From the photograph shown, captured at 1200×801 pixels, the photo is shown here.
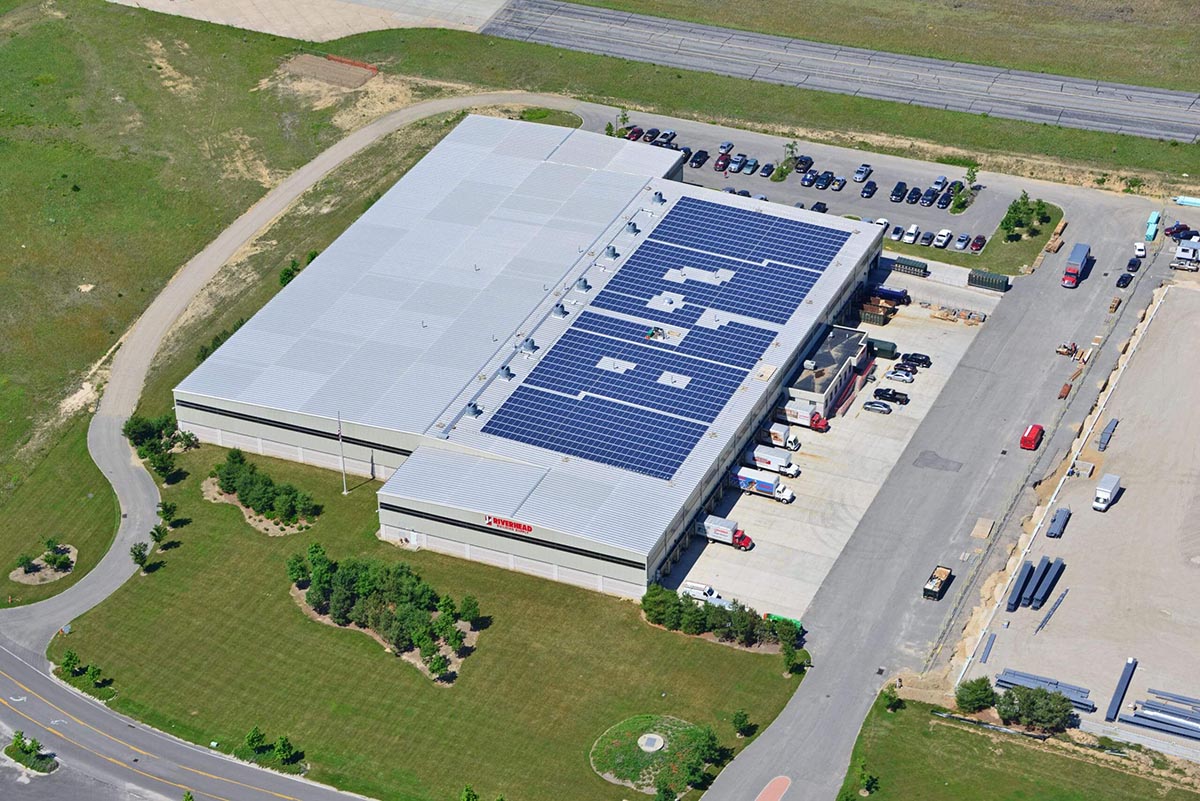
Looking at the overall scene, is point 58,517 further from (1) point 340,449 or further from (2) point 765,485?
(2) point 765,485

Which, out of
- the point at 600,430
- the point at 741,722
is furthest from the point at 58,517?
the point at 741,722

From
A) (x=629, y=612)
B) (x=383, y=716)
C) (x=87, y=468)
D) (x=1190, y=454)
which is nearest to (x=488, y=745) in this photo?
(x=383, y=716)

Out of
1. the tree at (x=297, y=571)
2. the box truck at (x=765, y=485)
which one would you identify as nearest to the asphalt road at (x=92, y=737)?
the tree at (x=297, y=571)

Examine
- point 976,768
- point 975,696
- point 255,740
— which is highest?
point 975,696

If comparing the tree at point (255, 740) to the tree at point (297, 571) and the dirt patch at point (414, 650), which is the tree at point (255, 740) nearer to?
the dirt patch at point (414, 650)

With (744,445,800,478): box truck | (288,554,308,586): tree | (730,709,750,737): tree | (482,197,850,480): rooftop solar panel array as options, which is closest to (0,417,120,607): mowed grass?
(288,554,308,586): tree

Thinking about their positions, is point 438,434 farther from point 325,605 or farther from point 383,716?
point 383,716
